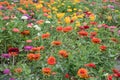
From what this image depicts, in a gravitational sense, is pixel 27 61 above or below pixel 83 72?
below

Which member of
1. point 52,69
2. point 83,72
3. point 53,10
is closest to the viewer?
point 83,72

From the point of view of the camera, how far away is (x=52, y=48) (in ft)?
13.3

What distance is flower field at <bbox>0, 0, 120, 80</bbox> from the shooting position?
3408 mm

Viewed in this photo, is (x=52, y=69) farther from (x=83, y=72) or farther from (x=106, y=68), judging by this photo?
(x=106, y=68)

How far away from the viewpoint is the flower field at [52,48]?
3408mm

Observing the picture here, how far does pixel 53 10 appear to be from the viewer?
5.91 metres

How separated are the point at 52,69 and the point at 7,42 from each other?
3.12ft

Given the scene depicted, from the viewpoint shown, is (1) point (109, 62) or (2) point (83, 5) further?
(2) point (83, 5)

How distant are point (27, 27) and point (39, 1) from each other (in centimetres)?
187

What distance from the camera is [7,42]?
162 inches

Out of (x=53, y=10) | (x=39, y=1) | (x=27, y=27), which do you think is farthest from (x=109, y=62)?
(x=39, y=1)

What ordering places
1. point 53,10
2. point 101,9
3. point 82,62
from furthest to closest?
point 101,9
point 53,10
point 82,62

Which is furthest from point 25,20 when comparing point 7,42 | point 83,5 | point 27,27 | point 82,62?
point 83,5

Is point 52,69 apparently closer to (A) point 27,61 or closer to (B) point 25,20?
(A) point 27,61
